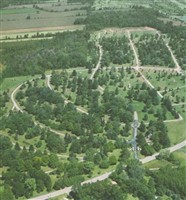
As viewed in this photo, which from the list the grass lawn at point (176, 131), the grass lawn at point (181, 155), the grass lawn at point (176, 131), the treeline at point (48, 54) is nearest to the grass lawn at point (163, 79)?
the treeline at point (48, 54)

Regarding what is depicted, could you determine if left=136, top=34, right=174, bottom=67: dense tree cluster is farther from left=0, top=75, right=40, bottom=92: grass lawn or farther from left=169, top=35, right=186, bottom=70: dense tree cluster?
left=0, top=75, right=40, bottom=92: grass lawn

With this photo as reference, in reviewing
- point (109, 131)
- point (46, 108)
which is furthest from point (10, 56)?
point (109, 131)

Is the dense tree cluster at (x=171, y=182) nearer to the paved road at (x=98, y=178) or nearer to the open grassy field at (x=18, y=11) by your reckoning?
the paved road at (x=98, y=178)

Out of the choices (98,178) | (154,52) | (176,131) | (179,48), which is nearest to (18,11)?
(154,52)

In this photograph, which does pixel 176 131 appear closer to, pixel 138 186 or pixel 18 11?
pixel 138 186

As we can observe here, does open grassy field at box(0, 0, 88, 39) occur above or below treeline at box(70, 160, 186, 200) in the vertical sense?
below

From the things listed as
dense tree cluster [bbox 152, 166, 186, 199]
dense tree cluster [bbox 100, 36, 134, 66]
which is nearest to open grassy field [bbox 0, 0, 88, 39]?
dense tree cluster [bbox 100, 36, 134, 66]
